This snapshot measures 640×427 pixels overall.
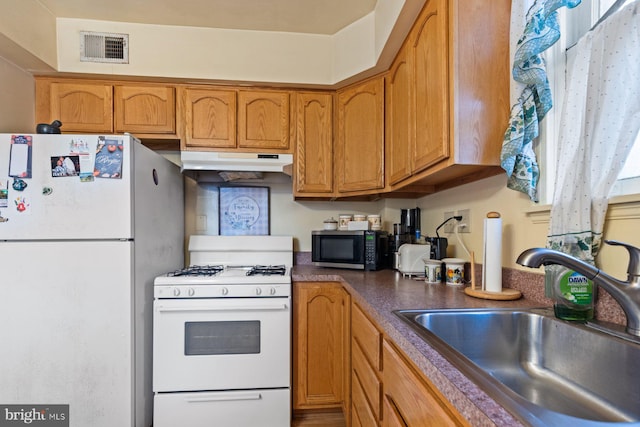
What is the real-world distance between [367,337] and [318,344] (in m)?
0.75

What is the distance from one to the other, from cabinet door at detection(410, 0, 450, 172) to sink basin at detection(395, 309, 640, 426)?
24.2 inches

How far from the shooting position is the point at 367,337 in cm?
121

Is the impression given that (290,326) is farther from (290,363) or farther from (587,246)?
(587,246)

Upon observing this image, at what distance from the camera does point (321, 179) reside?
85.6 inches

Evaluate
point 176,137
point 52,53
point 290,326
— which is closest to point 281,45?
point 176,137

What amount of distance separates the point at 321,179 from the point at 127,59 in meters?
1.48

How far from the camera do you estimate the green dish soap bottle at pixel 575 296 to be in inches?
33.1

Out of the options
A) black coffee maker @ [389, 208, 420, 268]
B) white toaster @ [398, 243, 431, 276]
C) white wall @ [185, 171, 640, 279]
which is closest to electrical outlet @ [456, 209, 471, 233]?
white wall @ [185, 171, 640, 279]

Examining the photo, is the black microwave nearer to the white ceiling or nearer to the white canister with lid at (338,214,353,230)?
the white canister with lid at (338,214,353,230)

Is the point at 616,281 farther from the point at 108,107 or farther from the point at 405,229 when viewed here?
the point at 108,107

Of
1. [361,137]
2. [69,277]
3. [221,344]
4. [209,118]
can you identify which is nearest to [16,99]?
[209,118]

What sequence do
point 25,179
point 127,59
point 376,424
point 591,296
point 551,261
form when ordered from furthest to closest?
1. point 127,59
2. point 25,179
3. point 376,424
4. point 591,296
5. point 551,261

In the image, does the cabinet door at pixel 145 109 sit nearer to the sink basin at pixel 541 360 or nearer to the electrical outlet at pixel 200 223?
the electrical outlet at pixel 200 223

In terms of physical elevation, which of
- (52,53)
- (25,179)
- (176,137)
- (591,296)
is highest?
(52,53)
